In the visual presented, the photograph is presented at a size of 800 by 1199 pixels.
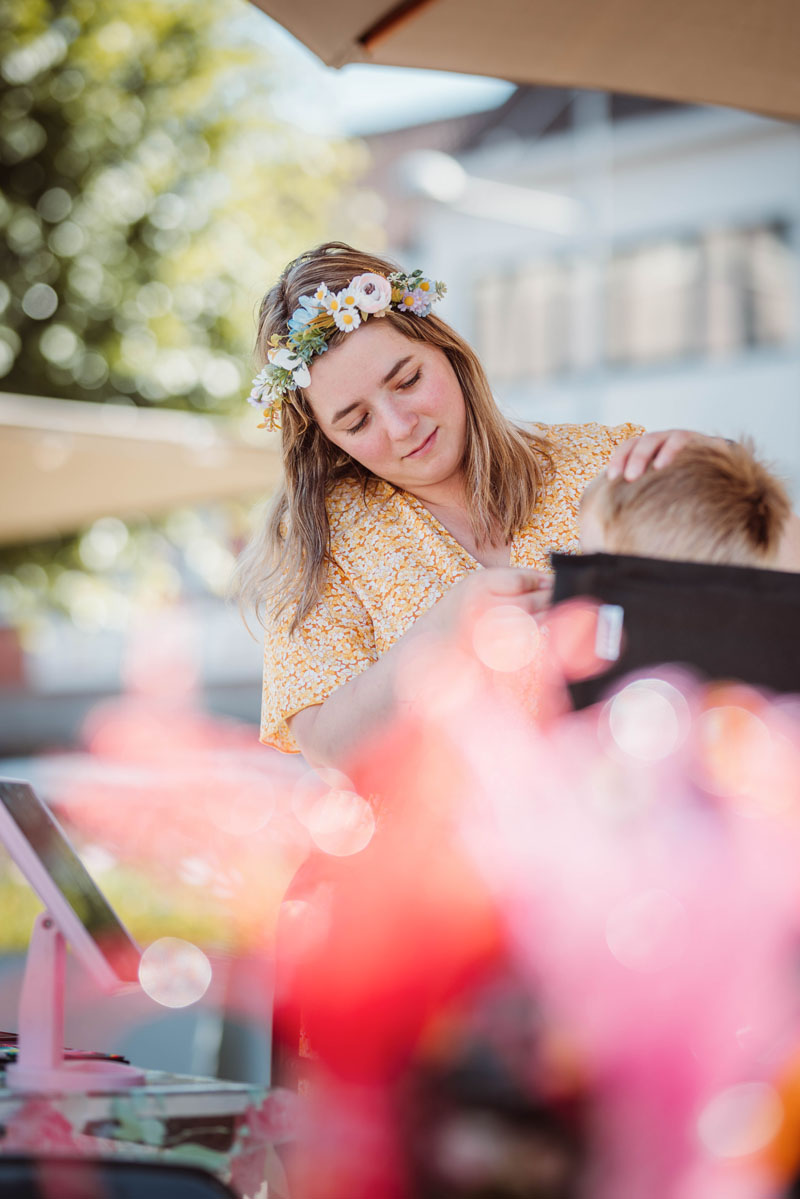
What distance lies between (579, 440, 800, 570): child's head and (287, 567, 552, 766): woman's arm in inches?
4.3

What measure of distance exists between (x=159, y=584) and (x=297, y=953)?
293 inches

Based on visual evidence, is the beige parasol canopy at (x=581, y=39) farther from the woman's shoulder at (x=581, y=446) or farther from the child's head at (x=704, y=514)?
the child's head at (x=704, y=514)

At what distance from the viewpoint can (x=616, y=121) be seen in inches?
455

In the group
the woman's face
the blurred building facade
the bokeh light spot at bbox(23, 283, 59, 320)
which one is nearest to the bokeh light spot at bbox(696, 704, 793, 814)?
the woman's face

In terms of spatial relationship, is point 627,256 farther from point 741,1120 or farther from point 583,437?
point 741,1120

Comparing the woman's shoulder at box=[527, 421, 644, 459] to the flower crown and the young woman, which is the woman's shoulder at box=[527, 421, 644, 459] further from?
the flower crown

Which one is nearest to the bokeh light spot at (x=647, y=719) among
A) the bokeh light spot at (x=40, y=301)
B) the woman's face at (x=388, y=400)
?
the woman's face at (x=388, y=400)

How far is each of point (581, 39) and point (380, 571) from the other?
0.97 meters

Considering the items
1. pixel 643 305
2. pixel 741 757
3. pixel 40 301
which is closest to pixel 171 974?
pixel 741 757

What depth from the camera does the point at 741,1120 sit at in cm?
89

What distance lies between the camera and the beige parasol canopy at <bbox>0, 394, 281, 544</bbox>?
5637 millimetres

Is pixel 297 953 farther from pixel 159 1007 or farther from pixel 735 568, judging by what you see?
pixel 159 1007

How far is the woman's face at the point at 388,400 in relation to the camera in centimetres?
199

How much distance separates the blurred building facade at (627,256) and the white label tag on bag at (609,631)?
9545 millimetres
